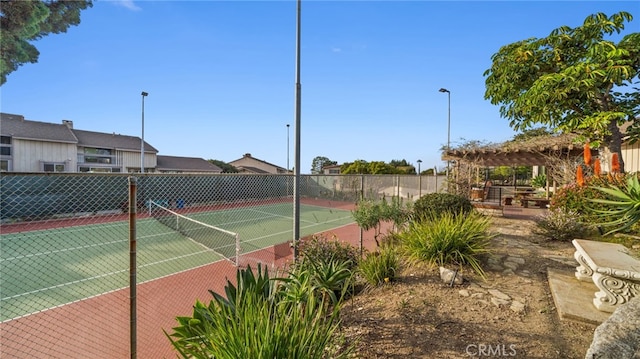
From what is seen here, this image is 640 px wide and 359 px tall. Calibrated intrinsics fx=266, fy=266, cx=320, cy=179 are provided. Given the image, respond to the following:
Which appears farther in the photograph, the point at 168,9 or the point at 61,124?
the point at 61,124

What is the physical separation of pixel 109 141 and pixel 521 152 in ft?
113

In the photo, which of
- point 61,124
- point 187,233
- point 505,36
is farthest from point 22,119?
point 505,36

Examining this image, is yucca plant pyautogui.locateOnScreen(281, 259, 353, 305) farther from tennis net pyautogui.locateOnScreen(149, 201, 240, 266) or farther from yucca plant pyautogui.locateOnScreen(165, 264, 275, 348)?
tennis net pyautogui.locateOnScreen(149, 201, 240, 266)

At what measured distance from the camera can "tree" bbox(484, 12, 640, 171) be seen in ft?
18.7

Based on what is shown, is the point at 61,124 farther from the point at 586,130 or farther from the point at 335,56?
the point at 586,130

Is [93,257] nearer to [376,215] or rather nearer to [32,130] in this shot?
[376,215]

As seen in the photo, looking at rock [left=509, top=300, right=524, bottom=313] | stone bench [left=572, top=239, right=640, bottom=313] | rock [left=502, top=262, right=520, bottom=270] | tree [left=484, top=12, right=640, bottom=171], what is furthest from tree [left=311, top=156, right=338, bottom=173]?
stone bench [left=572, top=239, right=640, bottom=313]

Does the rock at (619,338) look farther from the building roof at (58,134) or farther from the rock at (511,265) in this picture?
the building roof at (58,134)

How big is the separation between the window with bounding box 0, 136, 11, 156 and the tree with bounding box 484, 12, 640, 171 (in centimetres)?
3213

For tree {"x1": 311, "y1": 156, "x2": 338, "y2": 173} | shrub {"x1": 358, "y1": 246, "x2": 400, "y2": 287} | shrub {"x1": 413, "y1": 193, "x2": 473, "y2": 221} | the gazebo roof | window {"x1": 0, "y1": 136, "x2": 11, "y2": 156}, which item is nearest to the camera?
shrub {"x1": 358, "y1": 246, "x2": 400, "y2": 287}

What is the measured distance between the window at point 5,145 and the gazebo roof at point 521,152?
31.1 meters

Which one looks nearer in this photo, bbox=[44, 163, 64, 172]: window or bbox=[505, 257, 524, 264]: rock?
bbox=[505, 257, 524, 264]: rock

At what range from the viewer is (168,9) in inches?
244

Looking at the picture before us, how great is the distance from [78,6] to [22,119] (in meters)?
23.5
